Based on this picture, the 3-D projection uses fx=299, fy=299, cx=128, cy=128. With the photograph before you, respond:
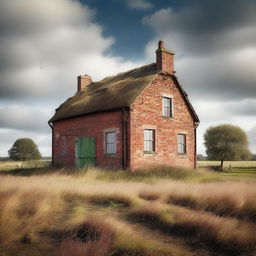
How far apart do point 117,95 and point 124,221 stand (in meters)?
12.3

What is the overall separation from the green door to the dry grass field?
8.90 meters

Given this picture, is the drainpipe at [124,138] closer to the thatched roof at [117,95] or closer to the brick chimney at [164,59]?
the thatched roof at [117,95]

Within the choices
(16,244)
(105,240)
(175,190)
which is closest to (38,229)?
(16,244)

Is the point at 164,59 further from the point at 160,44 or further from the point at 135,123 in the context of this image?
the point at 135,123

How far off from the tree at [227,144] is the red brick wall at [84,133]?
111 feet

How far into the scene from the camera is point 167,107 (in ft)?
62.9

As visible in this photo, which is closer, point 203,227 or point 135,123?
point 203,227

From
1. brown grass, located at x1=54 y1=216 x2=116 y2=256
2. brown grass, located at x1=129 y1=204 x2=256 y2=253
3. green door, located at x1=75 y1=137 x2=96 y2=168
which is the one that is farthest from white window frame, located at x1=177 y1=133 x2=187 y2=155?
brown grass, located at x1=54 y1=216 x2=116 y2=256

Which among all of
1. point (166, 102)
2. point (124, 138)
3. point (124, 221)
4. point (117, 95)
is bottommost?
point (124, 221)

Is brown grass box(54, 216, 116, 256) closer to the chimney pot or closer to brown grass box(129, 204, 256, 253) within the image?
brown grass box(129, 204, 256, 253)

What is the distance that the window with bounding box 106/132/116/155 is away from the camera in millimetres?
17430

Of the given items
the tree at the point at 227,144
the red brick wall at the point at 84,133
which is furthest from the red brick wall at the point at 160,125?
the tree at the point at 227,144

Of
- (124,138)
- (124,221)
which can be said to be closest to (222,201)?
(124,221)

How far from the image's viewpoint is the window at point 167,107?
748 inches
